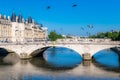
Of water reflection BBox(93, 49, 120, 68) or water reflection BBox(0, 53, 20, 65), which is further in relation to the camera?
water reflection BBox(0, 53, 20, 65)

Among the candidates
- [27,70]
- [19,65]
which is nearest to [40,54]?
[19,65]

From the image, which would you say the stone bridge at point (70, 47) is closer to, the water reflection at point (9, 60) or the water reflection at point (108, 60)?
the water reflection at point (9, 60)

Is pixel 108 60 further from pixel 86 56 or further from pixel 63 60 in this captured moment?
pixel 63 60

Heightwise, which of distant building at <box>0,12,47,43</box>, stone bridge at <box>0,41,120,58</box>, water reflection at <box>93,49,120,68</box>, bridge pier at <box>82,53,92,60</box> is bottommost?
water reflection at <box>93,49,120,68</box>

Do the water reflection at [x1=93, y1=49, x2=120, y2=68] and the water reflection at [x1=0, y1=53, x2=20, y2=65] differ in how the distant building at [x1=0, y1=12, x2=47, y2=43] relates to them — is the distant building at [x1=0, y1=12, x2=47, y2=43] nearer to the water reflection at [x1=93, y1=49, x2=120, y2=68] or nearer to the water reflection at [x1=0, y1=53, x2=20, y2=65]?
the water reflection at [x1=0, y1=53, x2=20, y2=65]

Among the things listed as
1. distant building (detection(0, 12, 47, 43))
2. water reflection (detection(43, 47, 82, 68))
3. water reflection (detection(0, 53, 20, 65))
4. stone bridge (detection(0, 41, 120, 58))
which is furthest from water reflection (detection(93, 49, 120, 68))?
distant building (detection(0, 12, 47, 43))

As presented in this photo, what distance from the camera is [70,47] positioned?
153 ft

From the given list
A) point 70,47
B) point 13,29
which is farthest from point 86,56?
point 13,29

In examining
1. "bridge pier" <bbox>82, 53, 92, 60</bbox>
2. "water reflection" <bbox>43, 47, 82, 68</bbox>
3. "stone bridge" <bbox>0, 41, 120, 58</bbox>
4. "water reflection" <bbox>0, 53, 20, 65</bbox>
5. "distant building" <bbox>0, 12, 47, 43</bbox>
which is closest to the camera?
"water reflection" <bbox>43, 47, 82, 68</bbox>

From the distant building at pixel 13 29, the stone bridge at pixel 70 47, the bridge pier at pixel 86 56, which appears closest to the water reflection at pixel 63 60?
the bridge pier at pixel 86 56

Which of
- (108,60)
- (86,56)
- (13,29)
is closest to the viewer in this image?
(86,56)

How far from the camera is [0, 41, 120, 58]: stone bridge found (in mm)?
45906

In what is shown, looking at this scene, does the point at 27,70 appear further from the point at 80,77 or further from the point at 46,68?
the point at 80,77

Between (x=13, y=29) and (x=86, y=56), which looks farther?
(x=13, y=29)
